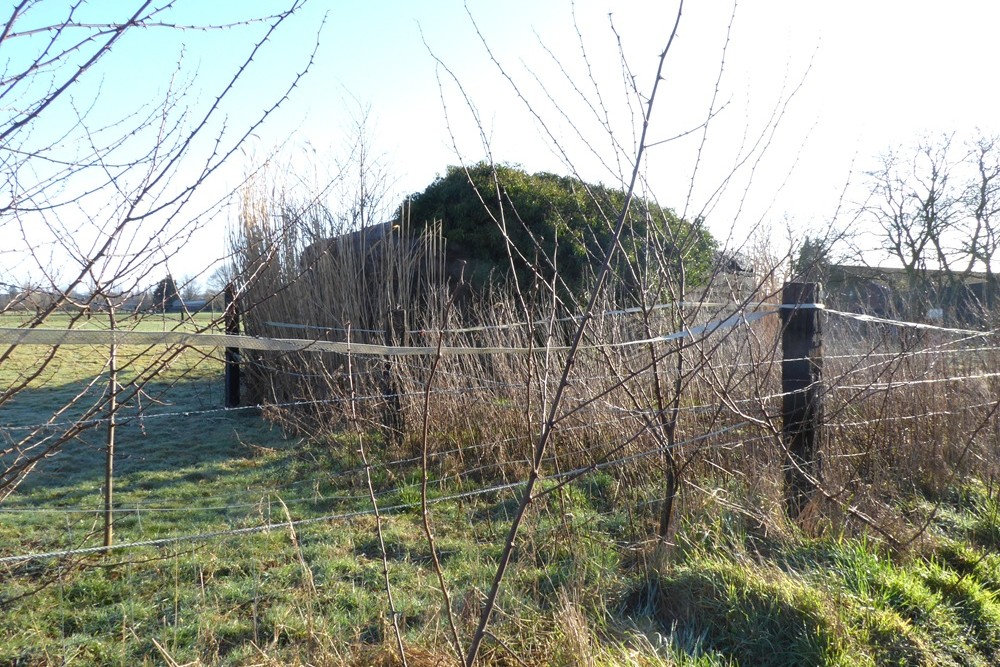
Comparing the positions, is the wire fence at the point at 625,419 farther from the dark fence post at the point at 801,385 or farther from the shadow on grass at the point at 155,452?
the shadow on grass at the point at 155,452

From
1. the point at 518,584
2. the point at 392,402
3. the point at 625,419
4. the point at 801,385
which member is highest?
the point at 801,385

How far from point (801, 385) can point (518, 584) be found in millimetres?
1821

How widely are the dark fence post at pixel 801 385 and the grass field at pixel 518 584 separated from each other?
26 centimetres

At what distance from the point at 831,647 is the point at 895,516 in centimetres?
154

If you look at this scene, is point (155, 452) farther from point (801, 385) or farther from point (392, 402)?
point (801, 385)

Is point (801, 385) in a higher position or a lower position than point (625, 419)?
higher

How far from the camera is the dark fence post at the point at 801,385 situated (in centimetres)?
413

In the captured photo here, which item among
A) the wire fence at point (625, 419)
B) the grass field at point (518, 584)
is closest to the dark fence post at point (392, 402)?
the wire fence at point (625, 419)

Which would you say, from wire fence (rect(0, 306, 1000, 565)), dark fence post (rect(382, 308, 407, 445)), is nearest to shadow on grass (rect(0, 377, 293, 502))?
wire fence (rect(0, 306, 1000, 565))

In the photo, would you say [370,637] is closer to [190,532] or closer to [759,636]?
[759,636]

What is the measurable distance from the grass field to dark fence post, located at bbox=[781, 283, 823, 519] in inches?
10.2

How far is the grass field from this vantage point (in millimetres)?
2906

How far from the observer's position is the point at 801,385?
416cm

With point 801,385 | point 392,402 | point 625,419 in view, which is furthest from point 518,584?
point 392,402
